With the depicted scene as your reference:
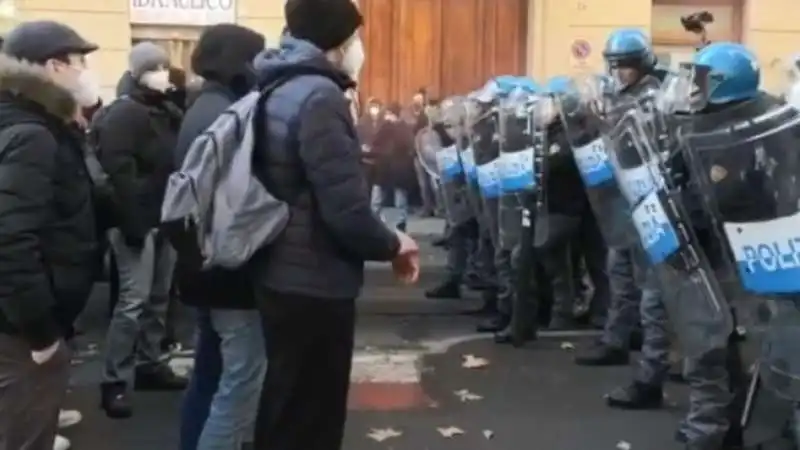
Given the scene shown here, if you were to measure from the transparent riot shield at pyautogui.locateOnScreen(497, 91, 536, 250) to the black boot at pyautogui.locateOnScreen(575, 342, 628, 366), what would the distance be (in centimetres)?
93

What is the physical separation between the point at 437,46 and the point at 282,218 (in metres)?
14.3

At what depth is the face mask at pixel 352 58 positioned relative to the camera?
13.8 ft

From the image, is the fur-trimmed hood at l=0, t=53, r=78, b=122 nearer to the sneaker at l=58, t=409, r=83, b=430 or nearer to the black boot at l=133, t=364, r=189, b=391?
the sneaker at l=58, t=409, r=83, b=430

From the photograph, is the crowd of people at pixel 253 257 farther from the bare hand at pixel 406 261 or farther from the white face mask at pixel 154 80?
the white face mask at pixel 154 80

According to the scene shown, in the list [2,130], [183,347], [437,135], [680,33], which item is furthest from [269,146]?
[680,33]

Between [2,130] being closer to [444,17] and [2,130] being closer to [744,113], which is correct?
[744,113]

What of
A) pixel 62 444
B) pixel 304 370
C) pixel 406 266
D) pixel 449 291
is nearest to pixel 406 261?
pixel 406 266

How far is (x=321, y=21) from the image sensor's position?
4.10 metres

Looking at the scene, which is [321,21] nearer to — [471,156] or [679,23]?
[471,156]

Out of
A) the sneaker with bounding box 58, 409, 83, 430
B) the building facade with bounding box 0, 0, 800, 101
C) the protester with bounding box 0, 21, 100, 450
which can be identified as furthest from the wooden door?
the protester with bounding box 0, 21, 100, 450

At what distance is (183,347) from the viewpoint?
Answer: 26.8 feet

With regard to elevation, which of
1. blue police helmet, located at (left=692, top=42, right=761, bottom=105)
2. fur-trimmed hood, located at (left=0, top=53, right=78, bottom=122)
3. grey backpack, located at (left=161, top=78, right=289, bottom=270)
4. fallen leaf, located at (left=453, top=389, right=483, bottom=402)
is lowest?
fallen leaf, located at (left=453, top=389, right=483, bottom=402)

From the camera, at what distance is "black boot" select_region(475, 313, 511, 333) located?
8953mm

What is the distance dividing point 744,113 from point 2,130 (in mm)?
2945
